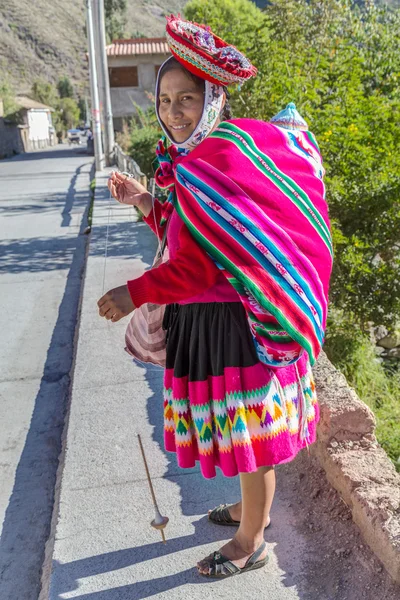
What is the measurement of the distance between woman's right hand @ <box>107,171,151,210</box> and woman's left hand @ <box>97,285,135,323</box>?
616 mm

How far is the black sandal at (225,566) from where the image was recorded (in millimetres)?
2215

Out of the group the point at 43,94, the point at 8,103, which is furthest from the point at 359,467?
the point at 43,94

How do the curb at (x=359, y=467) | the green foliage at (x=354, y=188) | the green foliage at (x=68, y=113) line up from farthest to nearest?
the green foliage at (x=68, y=113), the green foliage at (x=354, y=188), the curb at (x=359, y=467)

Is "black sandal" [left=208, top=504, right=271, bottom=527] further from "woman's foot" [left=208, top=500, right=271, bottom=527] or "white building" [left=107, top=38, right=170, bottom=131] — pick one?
"white building" [left=107, top=38, right=170, bottom=131]

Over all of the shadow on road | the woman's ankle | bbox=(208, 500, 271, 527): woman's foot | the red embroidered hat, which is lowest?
the shadow on road

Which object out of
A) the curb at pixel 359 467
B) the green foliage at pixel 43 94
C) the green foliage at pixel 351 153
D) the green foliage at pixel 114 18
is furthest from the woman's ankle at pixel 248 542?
the green foliage at pixel 43 94

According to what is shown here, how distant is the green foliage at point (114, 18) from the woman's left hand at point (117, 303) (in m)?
77.3

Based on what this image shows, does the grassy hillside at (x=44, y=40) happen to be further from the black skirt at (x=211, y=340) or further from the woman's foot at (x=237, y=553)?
the woman's foot at (x=237, y=553)

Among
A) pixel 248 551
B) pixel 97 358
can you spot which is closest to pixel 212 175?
pixel 248 551

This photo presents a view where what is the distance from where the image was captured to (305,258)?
184 cm

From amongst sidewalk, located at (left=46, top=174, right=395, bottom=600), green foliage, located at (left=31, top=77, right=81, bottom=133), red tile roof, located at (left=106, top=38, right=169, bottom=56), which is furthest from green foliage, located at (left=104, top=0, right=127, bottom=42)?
sidewalk, located at (left=46, top=174, right=395, bottom=600)

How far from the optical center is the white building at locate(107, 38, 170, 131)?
41375mm

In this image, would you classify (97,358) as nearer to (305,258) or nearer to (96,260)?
(305,258)

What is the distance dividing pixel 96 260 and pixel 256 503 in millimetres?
5426
